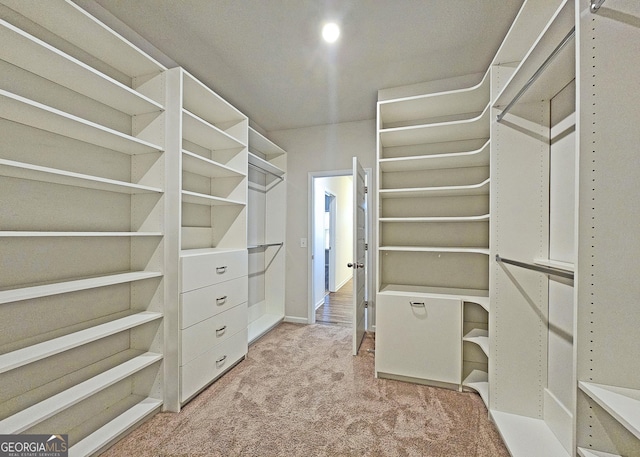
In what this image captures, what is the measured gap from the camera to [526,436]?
1.59m

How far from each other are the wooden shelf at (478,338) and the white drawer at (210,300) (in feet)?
6.50

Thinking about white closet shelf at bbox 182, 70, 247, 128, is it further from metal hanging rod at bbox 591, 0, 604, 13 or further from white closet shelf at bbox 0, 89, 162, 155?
metal hanging rod at bbox 591, 0, 604, 13

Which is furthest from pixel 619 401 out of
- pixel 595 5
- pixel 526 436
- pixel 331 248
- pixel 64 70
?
pixel 331 248

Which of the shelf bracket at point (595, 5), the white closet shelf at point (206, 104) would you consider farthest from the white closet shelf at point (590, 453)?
the white closet shelf at point (206, 104)

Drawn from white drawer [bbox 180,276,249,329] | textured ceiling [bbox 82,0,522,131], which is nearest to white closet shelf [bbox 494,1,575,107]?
textured ceiling [bbox 82,0,522,131]

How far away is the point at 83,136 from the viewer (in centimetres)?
160

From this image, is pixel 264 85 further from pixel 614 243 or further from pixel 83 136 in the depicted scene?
pixel 614 243

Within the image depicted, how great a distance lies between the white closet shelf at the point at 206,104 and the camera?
2.08 m

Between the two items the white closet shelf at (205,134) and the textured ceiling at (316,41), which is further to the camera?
the white closet shelf at (205,134)

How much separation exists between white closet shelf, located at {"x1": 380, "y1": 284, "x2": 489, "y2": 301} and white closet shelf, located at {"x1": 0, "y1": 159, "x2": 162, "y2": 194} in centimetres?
209

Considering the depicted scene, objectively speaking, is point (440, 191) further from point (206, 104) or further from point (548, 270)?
point (206, 104)

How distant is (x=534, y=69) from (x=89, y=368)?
3.16 m

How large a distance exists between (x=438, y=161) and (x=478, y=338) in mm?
1538

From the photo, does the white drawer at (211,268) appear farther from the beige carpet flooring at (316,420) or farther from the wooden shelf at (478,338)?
the wooden shelf at (478,338)
